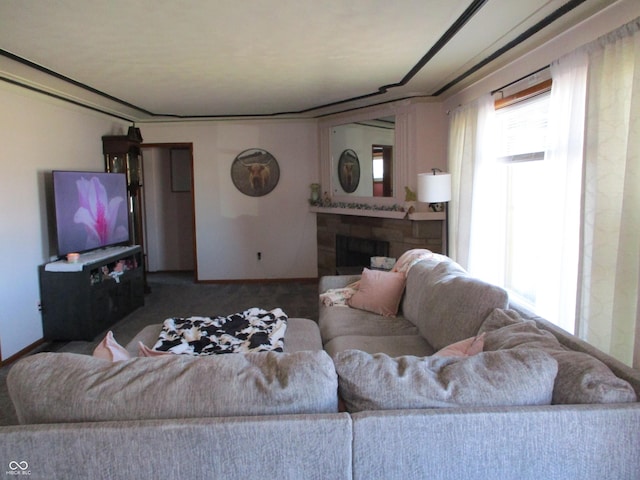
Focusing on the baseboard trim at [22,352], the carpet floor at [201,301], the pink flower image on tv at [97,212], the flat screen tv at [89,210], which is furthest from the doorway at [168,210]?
the baseboard trim at [22,352]

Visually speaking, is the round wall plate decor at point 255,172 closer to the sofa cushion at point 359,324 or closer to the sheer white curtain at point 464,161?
the sheer white curtain at point 464,161

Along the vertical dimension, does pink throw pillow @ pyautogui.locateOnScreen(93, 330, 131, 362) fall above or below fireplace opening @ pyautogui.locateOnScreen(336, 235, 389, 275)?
above

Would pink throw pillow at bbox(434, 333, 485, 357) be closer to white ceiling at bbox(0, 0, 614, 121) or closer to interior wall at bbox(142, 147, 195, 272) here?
white ceiling at bbox(0, 0, 614, 121)

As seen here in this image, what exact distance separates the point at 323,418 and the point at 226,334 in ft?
5.21

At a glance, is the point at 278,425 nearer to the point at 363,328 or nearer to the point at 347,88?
the point at 363,328

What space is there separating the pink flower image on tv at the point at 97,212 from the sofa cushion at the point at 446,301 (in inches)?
129

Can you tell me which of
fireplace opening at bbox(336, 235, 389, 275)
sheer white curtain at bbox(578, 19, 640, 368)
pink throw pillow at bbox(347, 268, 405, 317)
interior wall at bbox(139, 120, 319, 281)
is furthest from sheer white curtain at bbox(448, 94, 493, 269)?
interior wall at bbox(139, 120, 319, 281)

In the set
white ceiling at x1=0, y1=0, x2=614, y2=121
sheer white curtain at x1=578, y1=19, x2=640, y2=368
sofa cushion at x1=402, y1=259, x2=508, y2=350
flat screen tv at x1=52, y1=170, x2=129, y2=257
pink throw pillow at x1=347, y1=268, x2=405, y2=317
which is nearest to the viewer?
sheer white curtain at x1=578, y1=19, x2=640, y2=368

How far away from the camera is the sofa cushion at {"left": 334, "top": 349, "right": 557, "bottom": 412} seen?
1.35m

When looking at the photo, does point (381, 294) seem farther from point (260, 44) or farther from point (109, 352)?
point (109, 352)

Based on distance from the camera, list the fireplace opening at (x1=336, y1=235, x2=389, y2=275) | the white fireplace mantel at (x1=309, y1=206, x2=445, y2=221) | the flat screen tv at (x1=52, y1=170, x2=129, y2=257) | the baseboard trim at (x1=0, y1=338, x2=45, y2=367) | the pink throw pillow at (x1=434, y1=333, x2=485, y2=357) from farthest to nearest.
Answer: the fireplace opening at (x1=336, y1=235, x2=389, y2=275) → the white fireplace mantel at (x1=309, y1=206, x2=445, y2=221) → the flat screen tv at (x1=52, y1=170, x2=129, y2=257) → the baseboard trim at (x1=0, y1=338, x2=45, y2=367) → the pink throw pillow at (x1=434, y1=333, x2=485, y2=357)

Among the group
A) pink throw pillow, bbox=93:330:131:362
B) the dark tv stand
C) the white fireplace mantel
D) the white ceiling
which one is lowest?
the dark tv stand

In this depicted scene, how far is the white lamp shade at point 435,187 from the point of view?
4117 millimetres

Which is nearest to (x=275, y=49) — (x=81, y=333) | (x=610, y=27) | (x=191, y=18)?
(x=191, y=18)
